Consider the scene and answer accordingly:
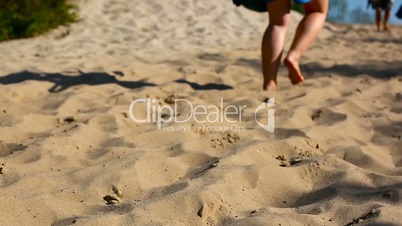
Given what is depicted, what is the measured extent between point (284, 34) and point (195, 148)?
1438 millimetres

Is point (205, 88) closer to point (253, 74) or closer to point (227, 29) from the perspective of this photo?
point (253, 74)

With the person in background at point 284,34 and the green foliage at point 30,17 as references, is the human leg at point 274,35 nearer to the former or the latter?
the person in background at point 284,34

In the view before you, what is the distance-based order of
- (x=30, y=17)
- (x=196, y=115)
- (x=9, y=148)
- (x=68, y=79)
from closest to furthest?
(x=9, y=148) < (x=196, y=115) < (x=68, y=79) < (x=30, y=17)

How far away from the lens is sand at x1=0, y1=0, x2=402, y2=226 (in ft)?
5.59

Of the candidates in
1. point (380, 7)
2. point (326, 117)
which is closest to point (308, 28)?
point (326, 117)

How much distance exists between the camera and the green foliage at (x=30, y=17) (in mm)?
7035

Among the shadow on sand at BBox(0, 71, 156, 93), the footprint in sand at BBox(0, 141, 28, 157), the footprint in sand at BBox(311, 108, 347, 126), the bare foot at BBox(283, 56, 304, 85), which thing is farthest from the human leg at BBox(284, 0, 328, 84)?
the footprint in sand at BBox(0, 141, 28, 157)

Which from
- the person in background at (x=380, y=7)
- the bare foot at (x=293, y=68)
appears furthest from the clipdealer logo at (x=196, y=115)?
the person in background at (x=380, y=7)

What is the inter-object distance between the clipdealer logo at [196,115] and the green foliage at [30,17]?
4189mm

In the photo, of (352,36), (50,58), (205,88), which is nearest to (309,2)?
(205,88)

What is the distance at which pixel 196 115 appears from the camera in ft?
9.35

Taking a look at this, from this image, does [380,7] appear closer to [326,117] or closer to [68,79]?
[68,79]

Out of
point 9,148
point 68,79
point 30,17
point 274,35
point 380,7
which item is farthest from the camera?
point 380,7

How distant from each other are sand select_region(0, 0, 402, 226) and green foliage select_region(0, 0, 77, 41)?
2182mm
